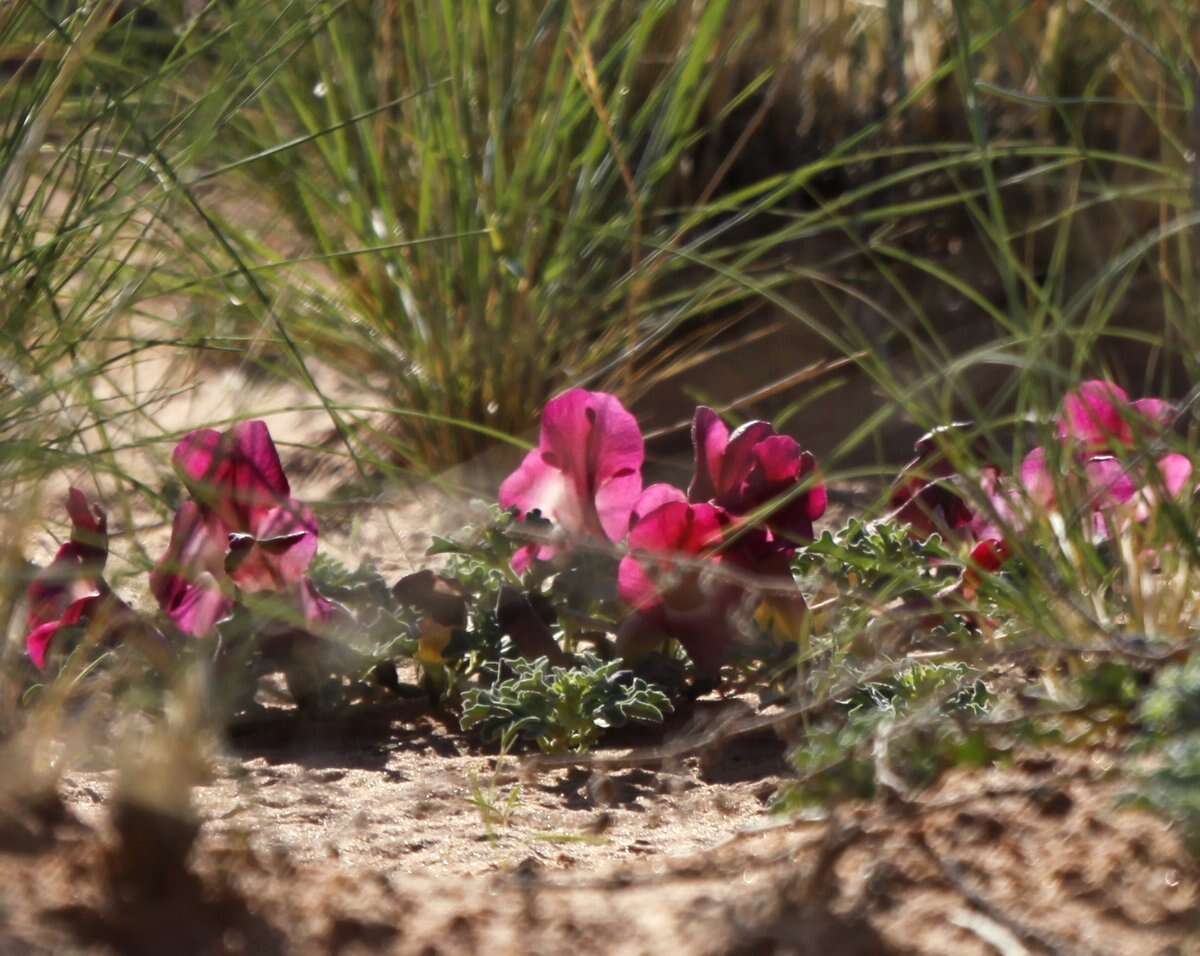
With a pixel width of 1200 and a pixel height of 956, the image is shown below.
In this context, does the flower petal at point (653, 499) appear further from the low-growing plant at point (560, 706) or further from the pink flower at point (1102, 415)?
the pink flower at point (1102, 415)

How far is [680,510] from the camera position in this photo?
163 centimetres

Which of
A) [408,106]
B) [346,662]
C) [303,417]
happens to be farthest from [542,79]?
[346,662]

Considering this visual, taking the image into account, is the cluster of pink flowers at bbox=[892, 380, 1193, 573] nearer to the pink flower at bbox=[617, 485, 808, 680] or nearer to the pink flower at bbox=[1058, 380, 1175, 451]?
the pink flower at bbox=[1058, 380, 1175, 451]

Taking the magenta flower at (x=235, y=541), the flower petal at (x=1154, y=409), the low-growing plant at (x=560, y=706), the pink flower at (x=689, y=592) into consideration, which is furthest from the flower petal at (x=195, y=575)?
the flower petal at (x=1154, y=409)

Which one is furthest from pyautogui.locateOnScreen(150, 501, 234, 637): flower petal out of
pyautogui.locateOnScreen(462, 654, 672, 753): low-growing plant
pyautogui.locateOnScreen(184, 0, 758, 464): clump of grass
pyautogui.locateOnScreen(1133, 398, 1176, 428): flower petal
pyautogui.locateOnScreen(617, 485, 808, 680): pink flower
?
pyautogui.locateOnScreen(1133, 398, 1176, 428): flower petal

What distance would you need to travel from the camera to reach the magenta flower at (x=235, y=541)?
1595 millimetres

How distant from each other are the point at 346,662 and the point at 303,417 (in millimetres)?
1209

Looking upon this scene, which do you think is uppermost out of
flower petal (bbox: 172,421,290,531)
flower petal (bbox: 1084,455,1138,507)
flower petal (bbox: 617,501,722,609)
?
flower petal (bbox: 172,421,290,531)

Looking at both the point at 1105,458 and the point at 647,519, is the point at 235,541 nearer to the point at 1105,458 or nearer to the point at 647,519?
the point at 647,519

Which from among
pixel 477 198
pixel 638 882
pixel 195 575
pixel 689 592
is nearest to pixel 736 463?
pixel 689 592

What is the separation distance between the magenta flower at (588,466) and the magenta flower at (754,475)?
0.24 ft

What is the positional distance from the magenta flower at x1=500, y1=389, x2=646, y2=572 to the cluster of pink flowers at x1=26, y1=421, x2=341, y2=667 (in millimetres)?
237

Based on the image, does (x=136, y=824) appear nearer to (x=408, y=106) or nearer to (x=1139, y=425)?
(x=1139, y=425)

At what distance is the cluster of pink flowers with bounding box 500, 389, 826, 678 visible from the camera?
5.38 ft
